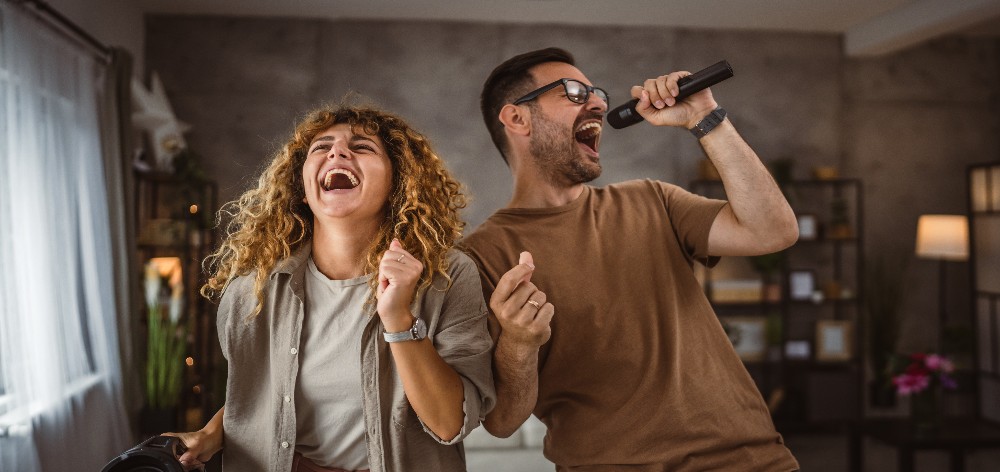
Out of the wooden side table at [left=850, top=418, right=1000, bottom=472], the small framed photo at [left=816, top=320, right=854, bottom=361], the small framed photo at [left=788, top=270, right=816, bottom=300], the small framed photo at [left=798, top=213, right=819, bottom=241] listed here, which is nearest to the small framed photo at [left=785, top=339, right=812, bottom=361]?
the small framed photo at [left=816, top=320, right=854, bottom=361]

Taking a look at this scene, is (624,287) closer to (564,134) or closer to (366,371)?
(564,134)

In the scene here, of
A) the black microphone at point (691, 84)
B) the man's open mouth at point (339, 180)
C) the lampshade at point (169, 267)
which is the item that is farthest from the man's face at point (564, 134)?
the lampshade at point (169, 267)

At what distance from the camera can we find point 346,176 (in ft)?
4.94

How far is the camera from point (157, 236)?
4.56 meters

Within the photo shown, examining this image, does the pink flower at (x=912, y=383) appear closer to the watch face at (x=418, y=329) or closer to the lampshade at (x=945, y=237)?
the lampshade at (x=945, y=237)

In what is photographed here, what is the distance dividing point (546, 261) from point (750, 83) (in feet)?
15.3

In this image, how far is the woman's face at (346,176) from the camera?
1485 millimetres

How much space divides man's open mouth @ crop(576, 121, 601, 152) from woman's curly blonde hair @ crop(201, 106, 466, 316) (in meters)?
0.37

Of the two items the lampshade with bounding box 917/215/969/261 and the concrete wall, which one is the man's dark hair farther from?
the lampshade with bounding box 917/215/969/261

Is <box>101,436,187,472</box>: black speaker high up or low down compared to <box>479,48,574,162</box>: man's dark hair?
down

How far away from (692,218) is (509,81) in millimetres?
618

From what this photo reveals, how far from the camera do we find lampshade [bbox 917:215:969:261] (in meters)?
5.24

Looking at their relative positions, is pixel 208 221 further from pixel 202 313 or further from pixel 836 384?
pixel 836 384

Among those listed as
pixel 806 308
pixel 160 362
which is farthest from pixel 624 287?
pixel 806 308
